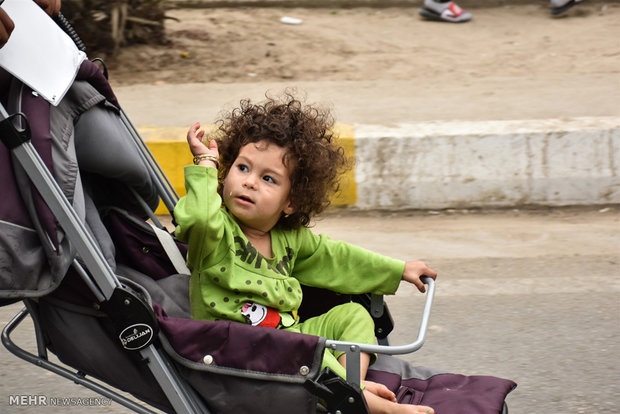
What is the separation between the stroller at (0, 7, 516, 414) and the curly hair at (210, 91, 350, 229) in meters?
0.32

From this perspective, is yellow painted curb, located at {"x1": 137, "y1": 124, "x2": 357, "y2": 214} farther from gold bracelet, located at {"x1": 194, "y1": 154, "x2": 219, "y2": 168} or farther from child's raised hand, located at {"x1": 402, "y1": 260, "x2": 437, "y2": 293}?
gold bracelet, located at {"x1": 194, "y1": 154, "x2": 219, "y2": 168}

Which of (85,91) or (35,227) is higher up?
(85,91)

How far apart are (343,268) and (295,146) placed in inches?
17.2

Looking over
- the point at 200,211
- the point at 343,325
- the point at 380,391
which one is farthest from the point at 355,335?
the point at 200,211

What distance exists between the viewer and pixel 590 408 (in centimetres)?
323

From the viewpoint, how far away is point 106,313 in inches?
87.7

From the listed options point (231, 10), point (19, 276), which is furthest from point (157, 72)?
point (19, 276)

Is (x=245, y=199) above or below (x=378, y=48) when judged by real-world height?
above

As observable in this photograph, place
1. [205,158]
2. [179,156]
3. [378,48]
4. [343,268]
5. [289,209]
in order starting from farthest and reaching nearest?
[378,48], [179,156], [343,268], [289,209], [205,158]

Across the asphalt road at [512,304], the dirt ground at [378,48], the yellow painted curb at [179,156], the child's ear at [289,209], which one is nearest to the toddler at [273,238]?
the child's ear at [289,209]

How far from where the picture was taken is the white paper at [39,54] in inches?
85.8

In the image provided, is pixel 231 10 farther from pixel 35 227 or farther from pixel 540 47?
pixel 35 227

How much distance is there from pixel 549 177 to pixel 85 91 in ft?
11.6

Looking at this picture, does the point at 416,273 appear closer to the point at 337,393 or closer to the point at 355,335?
the point at 355,335
